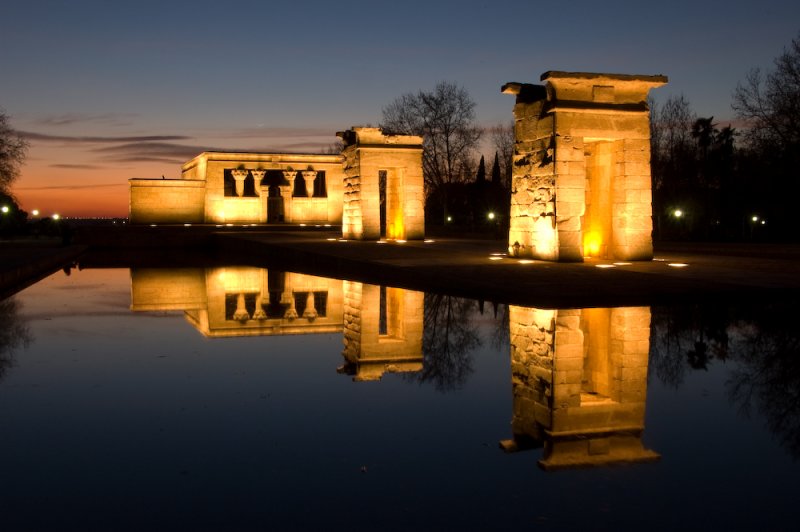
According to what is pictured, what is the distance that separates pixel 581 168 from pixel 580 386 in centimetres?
1072

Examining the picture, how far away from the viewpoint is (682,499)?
3.28 m

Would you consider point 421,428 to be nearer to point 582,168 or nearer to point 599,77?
point 582,168

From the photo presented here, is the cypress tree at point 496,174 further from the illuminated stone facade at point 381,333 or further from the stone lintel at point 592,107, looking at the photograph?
the illuminated stone facade at point 381,333

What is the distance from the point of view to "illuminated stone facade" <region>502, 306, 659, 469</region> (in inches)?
162

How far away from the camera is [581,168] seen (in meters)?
15.5

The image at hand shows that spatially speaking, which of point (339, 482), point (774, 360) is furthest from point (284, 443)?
point (774, 360)

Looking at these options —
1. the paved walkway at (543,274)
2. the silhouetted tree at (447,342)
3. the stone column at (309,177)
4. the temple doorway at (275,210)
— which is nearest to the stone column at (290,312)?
A: the silhouetted tree at (447,342)

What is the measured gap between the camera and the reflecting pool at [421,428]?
3.21 meters

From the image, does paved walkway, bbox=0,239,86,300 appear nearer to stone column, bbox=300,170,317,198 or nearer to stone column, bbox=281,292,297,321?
stone column, bbox=281,292,297,321

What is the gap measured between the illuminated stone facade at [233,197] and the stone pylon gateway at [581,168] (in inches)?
1069

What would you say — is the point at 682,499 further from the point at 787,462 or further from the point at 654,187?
the point at 654,187

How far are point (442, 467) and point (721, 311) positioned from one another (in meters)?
7.10

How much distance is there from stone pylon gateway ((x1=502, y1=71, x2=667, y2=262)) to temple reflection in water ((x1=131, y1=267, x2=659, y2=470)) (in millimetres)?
4361

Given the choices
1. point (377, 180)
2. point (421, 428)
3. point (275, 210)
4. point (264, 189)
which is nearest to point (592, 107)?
point (377, 180)
